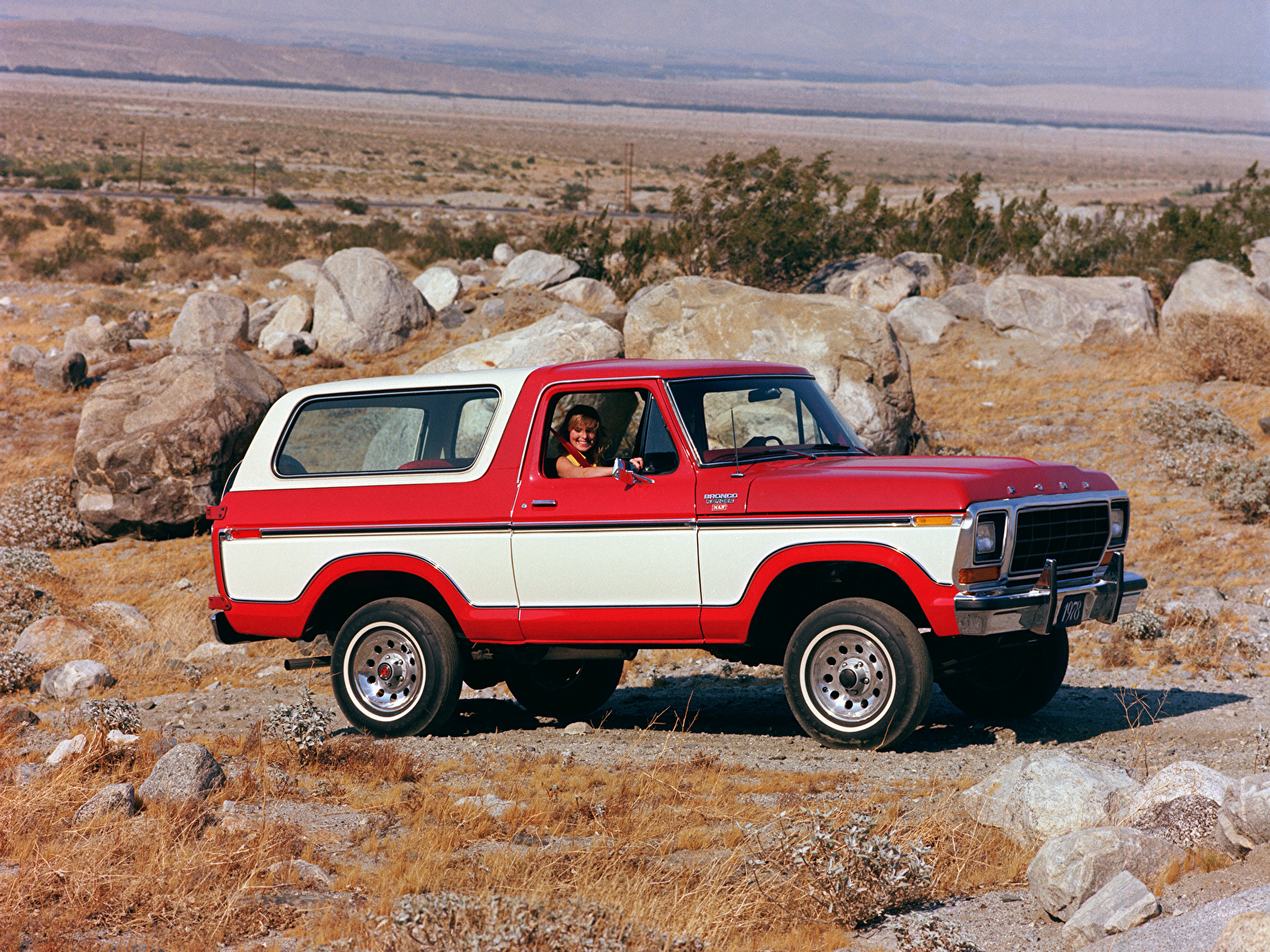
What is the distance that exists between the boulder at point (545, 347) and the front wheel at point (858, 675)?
38.2 ft

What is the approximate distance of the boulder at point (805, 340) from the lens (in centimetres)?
1761

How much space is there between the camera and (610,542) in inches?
294

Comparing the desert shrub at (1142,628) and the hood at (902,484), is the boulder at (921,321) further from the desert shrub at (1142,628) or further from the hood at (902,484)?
the hood at (902,484)

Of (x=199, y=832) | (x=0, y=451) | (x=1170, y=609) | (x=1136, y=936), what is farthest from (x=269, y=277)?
(x=1136, y=936)

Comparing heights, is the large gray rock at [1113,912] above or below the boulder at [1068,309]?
below

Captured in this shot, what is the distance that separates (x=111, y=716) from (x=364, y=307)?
1650 centimetres

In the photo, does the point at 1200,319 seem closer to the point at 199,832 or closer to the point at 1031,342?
the point at 1031,342

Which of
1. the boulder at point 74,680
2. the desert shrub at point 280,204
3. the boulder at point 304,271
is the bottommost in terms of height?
the boulder at point 74,680

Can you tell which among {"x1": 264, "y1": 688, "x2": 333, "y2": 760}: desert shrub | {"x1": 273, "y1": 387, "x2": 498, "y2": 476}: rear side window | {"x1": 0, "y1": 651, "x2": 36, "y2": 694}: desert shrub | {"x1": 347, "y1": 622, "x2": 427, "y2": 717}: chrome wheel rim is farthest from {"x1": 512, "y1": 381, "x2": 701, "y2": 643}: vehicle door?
{"x1": 0, "y1": 651, "x2": 36, "y2": 694}: desert shrub

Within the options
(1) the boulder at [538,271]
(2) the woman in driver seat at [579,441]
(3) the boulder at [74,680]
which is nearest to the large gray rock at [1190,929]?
(2) the woman in driver seat at [579,441]

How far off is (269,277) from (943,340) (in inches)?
722

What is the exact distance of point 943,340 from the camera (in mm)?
24203

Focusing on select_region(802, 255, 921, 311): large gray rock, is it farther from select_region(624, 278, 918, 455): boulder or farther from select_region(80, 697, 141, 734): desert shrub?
select_region(80, 697, 141, 734): desert shrub

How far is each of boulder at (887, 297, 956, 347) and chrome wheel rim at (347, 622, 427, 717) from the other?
17.6m
